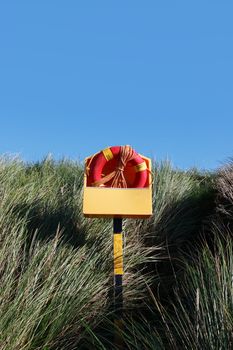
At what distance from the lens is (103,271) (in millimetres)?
4266

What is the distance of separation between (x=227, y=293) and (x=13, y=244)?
1.69m

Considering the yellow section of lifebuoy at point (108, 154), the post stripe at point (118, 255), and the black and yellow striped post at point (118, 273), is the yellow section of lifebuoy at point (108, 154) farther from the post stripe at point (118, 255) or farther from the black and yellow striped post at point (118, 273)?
the post stripe at point (118, 255)

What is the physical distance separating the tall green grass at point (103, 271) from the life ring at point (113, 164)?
0.55 metres

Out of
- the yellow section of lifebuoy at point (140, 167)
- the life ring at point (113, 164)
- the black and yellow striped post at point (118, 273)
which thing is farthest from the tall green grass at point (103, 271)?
the yellow section of lifebuoy at point (140, 167)

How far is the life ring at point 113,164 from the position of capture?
4.66 m

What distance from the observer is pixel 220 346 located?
2.48 metres

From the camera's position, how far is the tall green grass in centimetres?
292

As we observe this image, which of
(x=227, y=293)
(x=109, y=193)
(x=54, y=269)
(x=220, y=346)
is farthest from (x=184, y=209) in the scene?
(x=220, y=346)

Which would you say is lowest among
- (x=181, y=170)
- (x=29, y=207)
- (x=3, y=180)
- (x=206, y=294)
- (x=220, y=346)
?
(x=220, y=346)

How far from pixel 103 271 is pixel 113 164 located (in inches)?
41.6

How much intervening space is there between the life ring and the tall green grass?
0.55 metres

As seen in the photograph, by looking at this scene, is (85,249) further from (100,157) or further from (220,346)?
(220,346)

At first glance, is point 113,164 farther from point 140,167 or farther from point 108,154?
point 140,167

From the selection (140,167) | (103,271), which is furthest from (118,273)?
(140,167)
